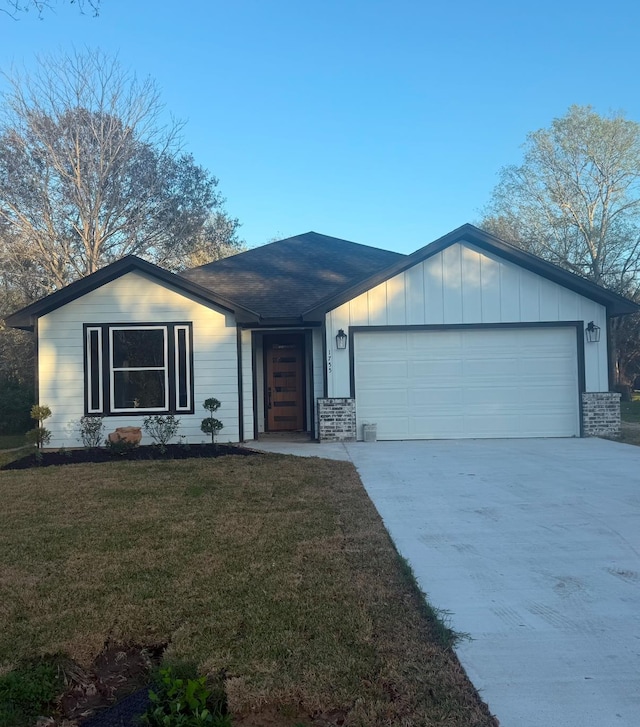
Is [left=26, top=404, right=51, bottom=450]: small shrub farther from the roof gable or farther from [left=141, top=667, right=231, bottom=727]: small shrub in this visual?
[left=141, top=667, right=231, bottom=727]: small shrub

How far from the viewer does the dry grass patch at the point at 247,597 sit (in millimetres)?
2902

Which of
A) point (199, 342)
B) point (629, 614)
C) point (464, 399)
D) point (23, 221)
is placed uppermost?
point (23, 221)

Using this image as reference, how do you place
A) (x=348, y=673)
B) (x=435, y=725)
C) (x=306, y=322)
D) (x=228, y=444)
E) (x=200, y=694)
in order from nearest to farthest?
(x=435, y=725) < (x=200, y=694) < (x=348, y=673) < (x=228, y=444) < (x=306, y=322)

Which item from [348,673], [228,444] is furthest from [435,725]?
[228,444]

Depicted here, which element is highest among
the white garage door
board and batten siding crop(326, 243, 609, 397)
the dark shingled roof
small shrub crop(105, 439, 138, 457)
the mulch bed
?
the dark shingled roof

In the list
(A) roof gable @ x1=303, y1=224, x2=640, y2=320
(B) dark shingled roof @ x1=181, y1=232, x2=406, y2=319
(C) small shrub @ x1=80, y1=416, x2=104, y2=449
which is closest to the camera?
(C) small shrub @ x1=80, y1=416, x2=104, y2=449

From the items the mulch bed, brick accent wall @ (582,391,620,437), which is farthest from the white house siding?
brick accent wall @ (582,391,620,437)

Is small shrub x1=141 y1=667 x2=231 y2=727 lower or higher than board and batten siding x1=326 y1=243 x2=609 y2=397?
lower

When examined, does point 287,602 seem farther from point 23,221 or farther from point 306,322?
point 23,221

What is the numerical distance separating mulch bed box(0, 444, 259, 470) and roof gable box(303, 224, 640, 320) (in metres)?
3.05

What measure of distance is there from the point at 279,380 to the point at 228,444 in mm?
2503

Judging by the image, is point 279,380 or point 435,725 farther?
point 279,380

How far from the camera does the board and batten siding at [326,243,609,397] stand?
12.0m

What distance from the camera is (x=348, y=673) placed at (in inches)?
118
